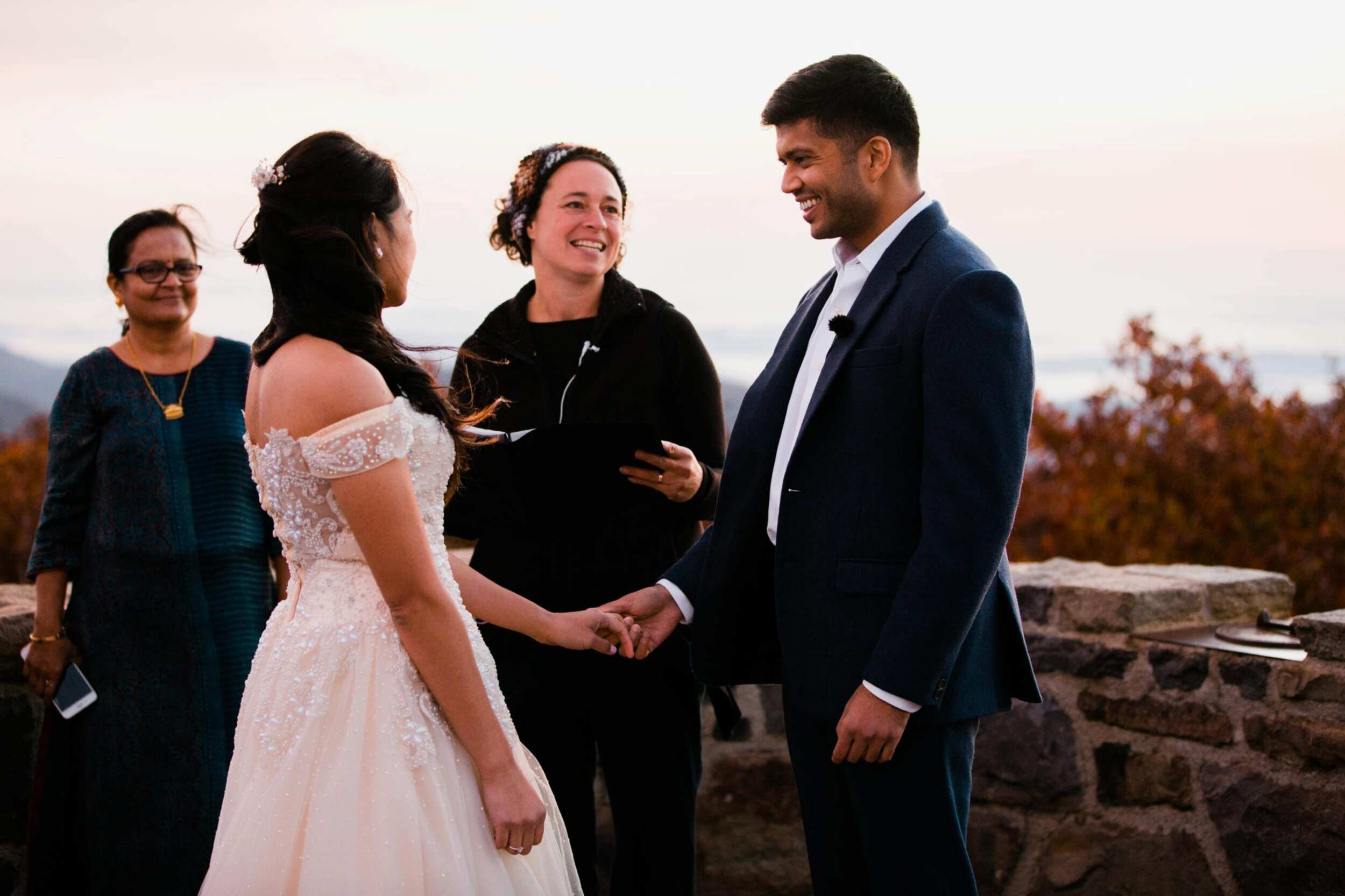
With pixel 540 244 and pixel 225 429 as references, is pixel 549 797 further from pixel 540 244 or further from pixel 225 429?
pixel 225 429

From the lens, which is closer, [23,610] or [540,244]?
[540,244]

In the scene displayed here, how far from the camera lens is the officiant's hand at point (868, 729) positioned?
6.17ft

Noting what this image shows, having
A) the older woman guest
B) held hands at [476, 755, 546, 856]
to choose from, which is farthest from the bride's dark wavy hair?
the older woman guest

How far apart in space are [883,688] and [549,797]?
578 millimetres

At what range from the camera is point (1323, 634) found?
2.78 m

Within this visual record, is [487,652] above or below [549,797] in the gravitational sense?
above

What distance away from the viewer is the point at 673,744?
2.69 m

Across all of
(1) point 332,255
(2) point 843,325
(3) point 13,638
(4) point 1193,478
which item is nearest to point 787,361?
(2) point 843,325

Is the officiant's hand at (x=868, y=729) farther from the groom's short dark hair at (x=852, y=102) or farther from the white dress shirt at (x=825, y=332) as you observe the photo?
the groom's short dark hair at (x=852, y=102)

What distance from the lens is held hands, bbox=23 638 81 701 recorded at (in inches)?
122

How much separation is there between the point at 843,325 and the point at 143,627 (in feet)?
7.14

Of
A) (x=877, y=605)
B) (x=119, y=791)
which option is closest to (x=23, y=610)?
(x=119, y=791)

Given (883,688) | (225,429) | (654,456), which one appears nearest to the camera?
(883,688)

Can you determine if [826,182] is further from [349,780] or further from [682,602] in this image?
[349,780]
